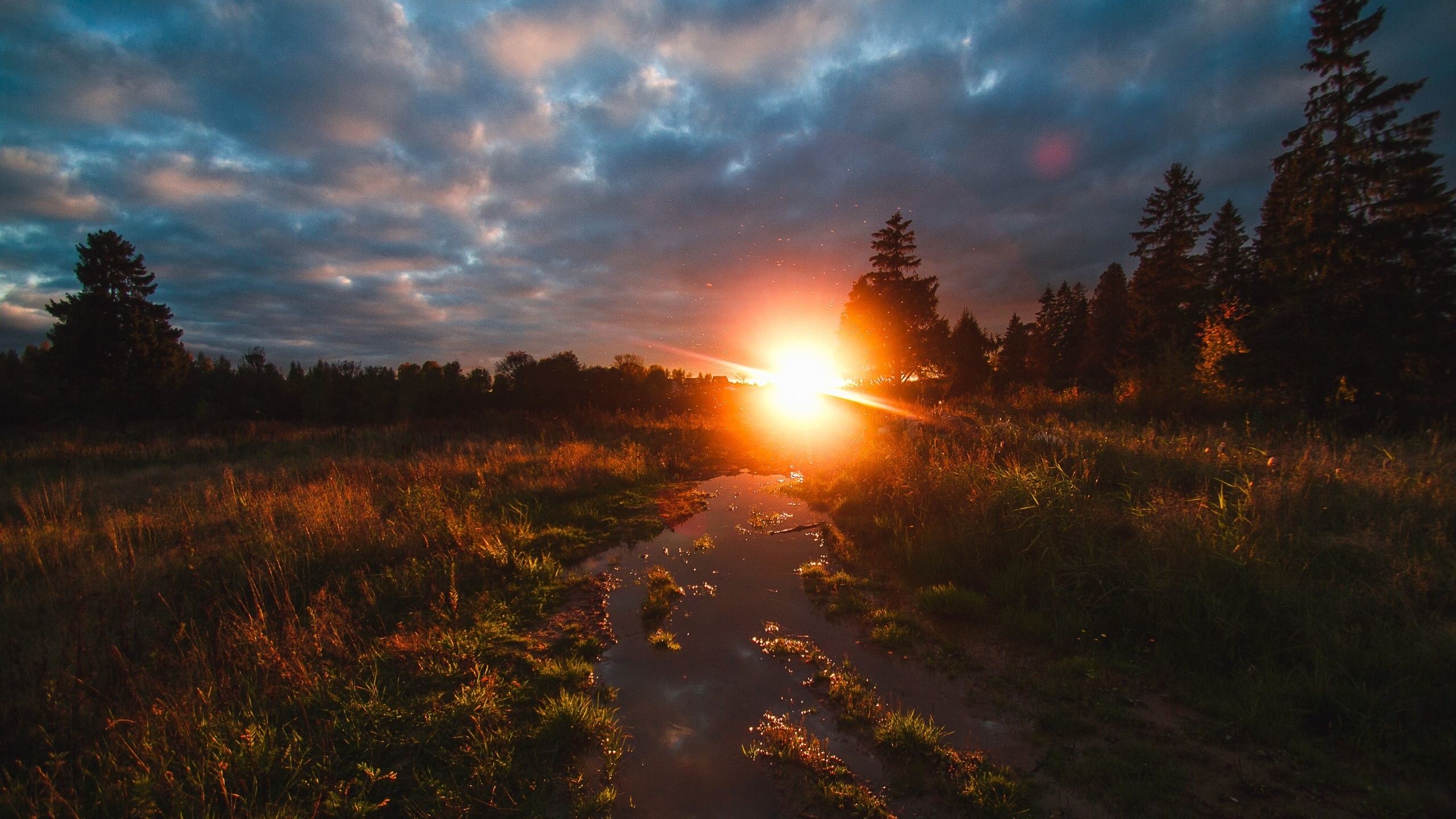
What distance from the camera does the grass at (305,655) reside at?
9.30ft

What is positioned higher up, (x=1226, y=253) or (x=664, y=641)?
(x=1226, y=253)

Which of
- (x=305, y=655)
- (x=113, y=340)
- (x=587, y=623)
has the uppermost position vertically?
(x=113, y=340)

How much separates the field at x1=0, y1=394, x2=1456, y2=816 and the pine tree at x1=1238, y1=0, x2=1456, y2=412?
10301mm

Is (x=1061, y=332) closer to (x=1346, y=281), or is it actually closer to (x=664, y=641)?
(x=1346, y=281)

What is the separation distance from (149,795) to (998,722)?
16.5ft

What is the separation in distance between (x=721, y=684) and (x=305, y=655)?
136 inches

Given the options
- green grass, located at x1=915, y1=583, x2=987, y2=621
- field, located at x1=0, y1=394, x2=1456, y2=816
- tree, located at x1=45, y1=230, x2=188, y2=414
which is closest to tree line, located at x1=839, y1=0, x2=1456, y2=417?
field, located at x1=0, y1=394, x2=1456, y2=816

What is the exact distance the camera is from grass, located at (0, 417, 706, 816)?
112 inches

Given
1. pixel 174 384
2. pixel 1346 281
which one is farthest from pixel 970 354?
pixel 174 384

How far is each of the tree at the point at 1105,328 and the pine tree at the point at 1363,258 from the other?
81.6 ft

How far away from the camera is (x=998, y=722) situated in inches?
137

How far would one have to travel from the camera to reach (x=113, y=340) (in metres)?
32.8

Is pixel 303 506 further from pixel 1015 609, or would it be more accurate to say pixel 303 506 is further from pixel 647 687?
pixel 1015 609

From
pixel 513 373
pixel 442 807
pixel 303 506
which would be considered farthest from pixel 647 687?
pixel 513 373
